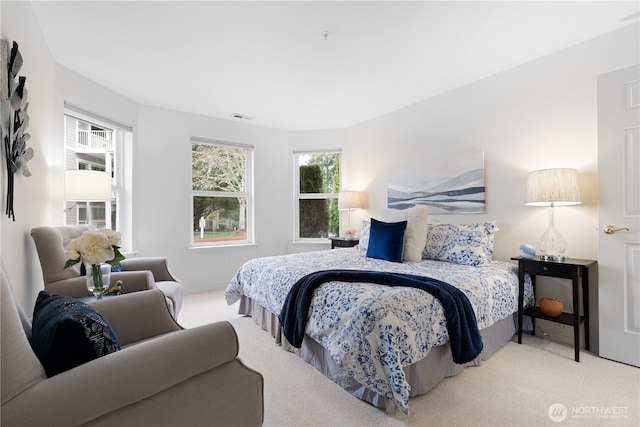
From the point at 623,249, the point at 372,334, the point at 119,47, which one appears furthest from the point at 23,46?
the point at 623,249

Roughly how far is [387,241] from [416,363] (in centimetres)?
138

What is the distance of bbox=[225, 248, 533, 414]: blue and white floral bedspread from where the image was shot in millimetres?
1632

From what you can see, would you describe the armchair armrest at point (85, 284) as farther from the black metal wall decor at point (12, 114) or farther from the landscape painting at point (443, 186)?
the landscape painting at point (443, 186)

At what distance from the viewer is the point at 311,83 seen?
10.9 ft

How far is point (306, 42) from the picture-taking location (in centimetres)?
253

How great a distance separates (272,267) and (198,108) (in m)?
2.63

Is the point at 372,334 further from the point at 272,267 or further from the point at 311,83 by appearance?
the point at 311,83

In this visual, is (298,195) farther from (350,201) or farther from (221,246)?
(221,246)

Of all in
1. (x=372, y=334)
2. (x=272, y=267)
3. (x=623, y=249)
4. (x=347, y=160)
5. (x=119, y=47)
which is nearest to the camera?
(x=372, y=334)

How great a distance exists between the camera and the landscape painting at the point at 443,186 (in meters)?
3.28

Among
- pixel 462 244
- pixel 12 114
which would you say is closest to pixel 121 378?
pixel 12 114

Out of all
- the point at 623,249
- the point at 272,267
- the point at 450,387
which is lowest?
the point at 450,387

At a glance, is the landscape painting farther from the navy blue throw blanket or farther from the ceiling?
the navy blue throw blanket

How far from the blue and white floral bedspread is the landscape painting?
2.96 ft
